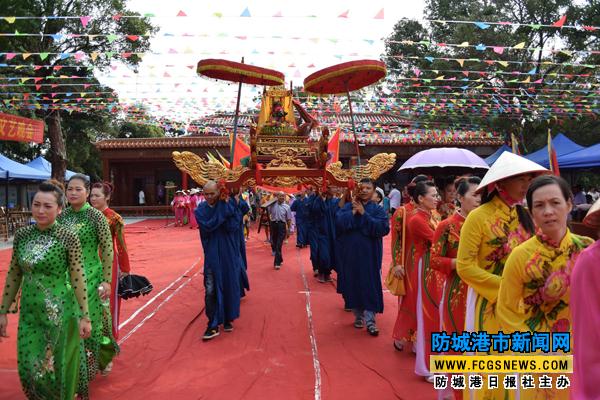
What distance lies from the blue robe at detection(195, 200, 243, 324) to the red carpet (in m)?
0.33

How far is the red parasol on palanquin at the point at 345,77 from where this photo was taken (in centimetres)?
416

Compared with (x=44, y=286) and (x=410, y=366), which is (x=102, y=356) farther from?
(x=410, y=366)

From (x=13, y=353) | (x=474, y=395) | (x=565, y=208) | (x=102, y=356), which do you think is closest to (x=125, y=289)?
(x=102, y=356)

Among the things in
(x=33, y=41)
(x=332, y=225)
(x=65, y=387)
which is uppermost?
(x=33, y=41)

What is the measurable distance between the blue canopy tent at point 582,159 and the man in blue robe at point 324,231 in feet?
23.0

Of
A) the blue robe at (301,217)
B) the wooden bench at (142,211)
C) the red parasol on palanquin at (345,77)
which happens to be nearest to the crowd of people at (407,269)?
the red parasol on palanquin at (345,77)

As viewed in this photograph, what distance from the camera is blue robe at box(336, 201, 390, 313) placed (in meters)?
4.64

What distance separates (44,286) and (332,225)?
219 inches

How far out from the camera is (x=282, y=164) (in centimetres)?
442

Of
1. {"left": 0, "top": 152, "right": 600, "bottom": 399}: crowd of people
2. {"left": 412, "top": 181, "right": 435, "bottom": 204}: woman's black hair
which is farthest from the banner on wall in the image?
{"left": 412, "top": 181, "right": 435, "bottom": 204}: woman's black hair

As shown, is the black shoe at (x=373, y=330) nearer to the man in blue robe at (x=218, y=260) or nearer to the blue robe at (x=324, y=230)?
the man in blue robe at (x=218, y=260)

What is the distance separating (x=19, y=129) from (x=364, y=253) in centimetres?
929

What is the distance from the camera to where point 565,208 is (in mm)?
1775

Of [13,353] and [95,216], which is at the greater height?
[95,216]
